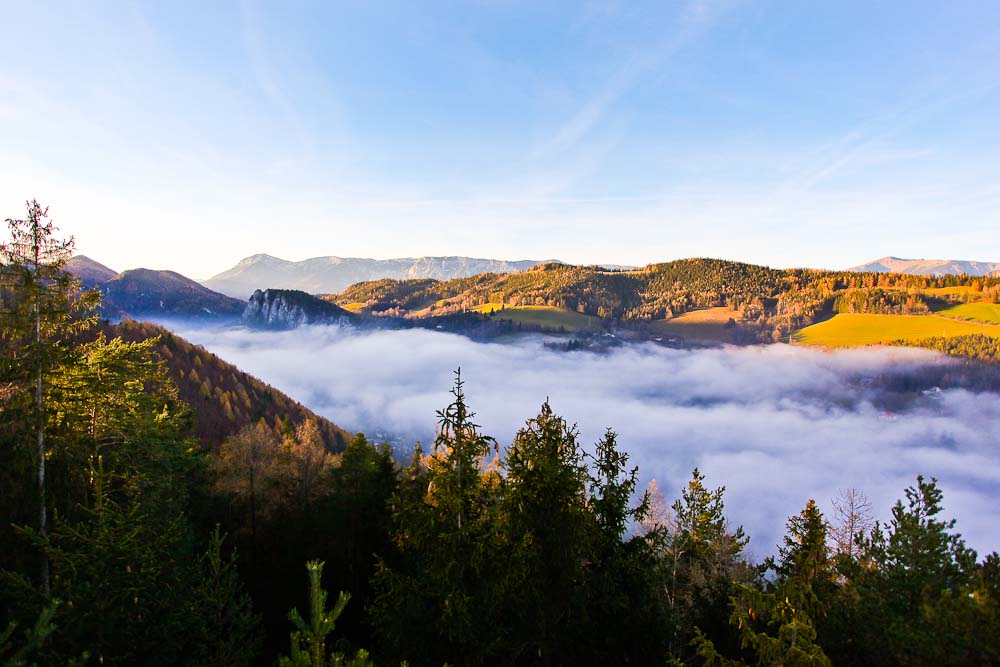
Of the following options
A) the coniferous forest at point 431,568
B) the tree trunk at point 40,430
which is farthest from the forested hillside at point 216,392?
the tree trunk at point 40,430

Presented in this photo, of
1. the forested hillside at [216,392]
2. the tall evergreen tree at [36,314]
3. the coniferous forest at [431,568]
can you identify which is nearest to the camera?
the coniferous forest at [431,568]

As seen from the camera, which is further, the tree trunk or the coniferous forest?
the tree trunk

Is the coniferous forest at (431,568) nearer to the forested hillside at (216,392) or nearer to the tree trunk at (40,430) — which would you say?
the tree trunk at (40,430)

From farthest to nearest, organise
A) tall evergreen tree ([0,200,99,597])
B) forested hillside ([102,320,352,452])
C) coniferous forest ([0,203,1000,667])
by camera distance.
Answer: forested hillside ([102,320,352,452]) → tall evergreen tree ([0,200,99,597]) → coniferous forest ([0,203,1000,667])

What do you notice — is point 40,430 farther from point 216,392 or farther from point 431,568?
point 216,392

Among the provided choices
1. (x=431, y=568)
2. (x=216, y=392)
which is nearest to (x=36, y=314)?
(x=431, y=568)

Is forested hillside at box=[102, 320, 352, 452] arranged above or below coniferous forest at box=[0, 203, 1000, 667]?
below

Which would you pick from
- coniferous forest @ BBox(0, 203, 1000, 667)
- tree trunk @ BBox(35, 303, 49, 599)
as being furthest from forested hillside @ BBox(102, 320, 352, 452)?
tree trunk @ BBox(35, 303, 49, 599)

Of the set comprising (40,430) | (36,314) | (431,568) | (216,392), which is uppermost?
(36,314)

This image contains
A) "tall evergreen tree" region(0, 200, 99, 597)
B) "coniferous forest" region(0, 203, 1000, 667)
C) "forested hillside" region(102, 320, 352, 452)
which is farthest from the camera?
"forested hillside" region(102, 320, 352, 452)

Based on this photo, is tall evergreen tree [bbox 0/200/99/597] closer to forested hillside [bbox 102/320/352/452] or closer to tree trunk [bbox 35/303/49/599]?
tree trunk [bbox 35/303/49/599]

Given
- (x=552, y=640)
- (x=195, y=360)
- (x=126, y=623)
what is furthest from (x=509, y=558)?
(x=195, y=360)

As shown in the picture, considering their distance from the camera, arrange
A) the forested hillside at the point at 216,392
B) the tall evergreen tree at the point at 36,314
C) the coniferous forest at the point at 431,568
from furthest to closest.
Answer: the forested hillside at the point at 216,392 < the tall evergreen tree at the point at 36,314 < the coniferous forest at the point at 431,568

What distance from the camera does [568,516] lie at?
42.2ft
